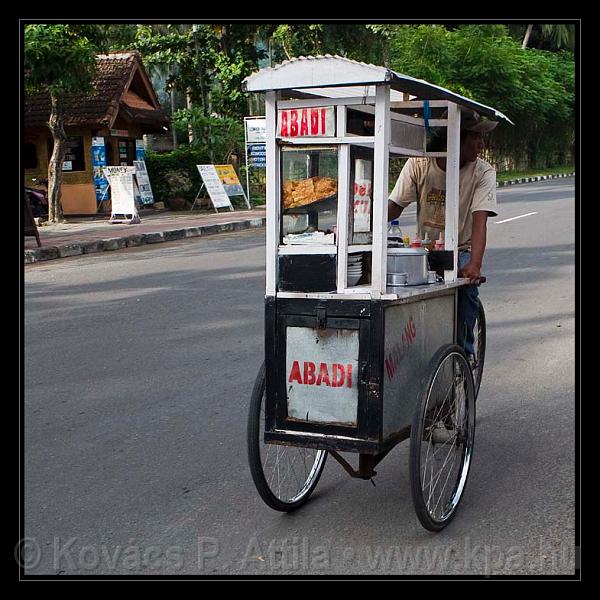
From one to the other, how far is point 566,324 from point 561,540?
435 centimetres

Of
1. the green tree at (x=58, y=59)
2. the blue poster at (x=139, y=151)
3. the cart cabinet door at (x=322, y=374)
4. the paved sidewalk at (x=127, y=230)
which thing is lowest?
the cart cabinet door at (x=322, y=374)

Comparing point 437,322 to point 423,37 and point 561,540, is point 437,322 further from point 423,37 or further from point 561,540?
point 423,37

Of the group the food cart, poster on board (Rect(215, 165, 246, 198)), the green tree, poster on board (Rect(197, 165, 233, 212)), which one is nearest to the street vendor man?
the food cart

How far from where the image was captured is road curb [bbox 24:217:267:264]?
44.2ft

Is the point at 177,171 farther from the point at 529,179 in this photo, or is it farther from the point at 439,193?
the point at 439,193

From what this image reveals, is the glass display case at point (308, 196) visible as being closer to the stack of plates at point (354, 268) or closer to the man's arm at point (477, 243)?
the stack of plates at point (354, 268)

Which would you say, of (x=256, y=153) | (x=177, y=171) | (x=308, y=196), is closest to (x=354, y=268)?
(x=308, y=196)

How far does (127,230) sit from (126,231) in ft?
0.89

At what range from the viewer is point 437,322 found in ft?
12.9

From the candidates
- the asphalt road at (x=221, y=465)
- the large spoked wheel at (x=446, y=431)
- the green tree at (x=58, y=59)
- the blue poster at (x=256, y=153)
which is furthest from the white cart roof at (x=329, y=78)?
the blue poster at (x=256, y=153)

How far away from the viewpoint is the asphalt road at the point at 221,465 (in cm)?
334

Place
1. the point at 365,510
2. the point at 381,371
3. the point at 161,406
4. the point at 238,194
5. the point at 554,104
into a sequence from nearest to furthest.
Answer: the point at 381,371 → the point at 365,510 → the point at 161,406 → the point at 238,194 → the point at 554,104

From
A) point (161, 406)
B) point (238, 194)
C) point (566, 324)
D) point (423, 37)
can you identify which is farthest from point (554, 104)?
point (161, 406)

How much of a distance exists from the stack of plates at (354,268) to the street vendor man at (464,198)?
2.73 feet
